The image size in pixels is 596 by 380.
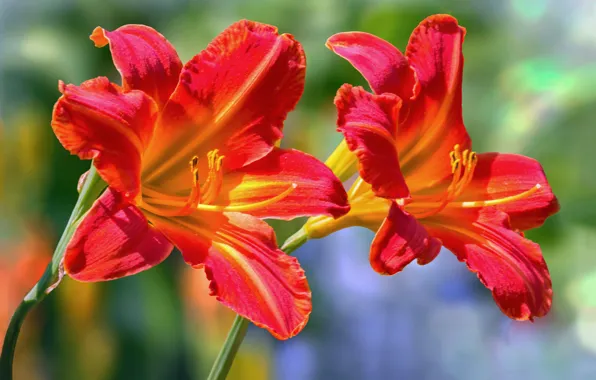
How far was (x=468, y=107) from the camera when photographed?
53.6 inches

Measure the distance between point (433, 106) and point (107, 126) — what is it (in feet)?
0.57

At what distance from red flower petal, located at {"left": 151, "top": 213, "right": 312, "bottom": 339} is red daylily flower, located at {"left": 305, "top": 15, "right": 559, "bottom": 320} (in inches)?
1.5

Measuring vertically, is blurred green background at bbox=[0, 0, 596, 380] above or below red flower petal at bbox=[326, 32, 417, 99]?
below

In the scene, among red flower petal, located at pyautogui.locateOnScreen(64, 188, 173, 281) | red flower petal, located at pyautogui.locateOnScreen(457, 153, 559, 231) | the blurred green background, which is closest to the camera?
red flower petal, located at pyautogui.locateOnScreen(64, 188, 173, 281)

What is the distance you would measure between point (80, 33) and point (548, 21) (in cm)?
88

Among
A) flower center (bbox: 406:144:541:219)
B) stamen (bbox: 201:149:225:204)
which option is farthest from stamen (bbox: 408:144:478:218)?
stamen (bbox: 201:149:225:204)

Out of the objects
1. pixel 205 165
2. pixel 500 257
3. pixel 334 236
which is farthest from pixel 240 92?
pixel 334 236

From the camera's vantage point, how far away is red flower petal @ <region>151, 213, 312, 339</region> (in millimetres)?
298

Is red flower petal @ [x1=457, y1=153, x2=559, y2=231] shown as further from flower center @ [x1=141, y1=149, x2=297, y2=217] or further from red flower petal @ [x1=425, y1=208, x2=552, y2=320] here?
flower center @ [x1=141, y1=149, x2=297, y2=217]

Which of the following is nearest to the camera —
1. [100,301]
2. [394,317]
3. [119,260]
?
[119,260]

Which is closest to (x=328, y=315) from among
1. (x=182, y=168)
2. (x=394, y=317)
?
(x=394, y=317)

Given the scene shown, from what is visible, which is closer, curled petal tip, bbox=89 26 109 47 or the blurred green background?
curled petal tip, bbox=89 26 109 47

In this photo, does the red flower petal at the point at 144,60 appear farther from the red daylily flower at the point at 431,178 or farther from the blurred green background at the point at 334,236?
the blurred green background at the point at 334,236

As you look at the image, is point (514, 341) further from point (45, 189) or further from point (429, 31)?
point (429, 31)
